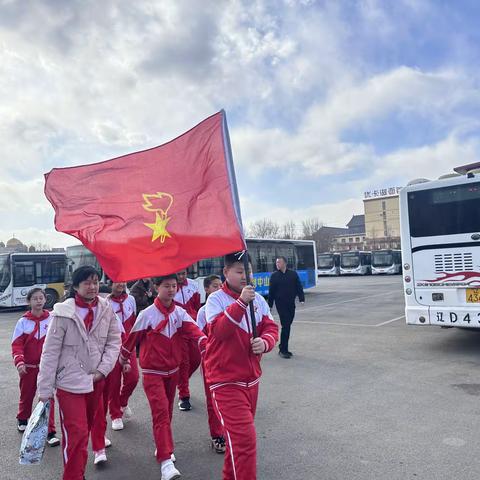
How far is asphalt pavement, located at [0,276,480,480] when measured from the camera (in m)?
3.88

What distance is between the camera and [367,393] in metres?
5.92

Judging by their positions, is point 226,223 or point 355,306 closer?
point 226,223

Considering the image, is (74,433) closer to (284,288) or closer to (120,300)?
(120,300)

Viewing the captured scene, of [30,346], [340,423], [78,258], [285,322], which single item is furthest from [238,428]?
[78,258]

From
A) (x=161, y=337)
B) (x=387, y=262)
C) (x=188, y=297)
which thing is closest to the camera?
(x=161, y=337)

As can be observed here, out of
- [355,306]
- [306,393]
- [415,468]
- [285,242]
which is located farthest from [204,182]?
[285,242]

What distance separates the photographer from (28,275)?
21.6 m

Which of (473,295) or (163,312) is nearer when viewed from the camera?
(163,312)

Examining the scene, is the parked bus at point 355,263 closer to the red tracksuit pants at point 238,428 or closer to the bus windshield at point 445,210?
the bus windshield at point 445,210

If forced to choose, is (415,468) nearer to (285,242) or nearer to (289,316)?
(289,316)

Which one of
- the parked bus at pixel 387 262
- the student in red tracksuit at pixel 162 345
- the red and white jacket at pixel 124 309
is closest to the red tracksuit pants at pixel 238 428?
the student in red tracksuit at pixel 162 345

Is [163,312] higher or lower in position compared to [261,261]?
lower

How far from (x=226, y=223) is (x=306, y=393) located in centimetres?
356

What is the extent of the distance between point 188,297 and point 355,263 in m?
42.5
